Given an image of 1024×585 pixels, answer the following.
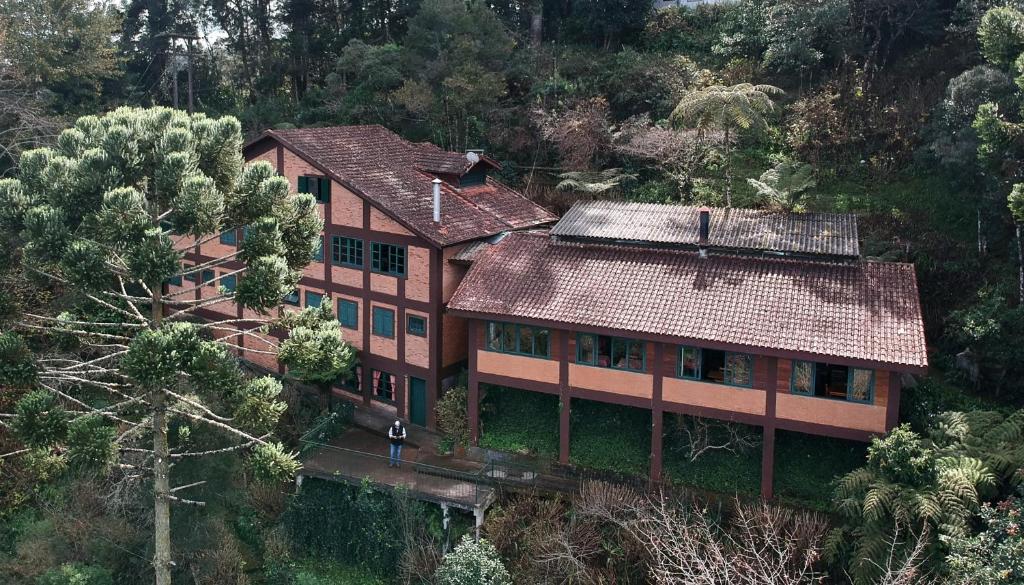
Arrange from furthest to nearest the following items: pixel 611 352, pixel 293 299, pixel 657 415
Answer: pixel 293 299 → pixel 611 352 → pixel 657 415

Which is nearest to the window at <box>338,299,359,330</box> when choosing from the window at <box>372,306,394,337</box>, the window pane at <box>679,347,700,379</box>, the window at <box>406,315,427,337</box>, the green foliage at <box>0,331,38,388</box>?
the window at <box>372,306,394,337</box>

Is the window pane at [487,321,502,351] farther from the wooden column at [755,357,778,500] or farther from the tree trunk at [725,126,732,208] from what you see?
the tree trunk at [725,126,732,208]

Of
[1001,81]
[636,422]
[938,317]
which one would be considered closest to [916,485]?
[636,422]

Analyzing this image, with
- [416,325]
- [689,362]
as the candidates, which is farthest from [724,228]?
[416,325]

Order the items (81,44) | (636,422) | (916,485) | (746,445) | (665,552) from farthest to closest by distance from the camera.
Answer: (81,44) → (636,422) → (746,445) → (665,552) → (916,485)

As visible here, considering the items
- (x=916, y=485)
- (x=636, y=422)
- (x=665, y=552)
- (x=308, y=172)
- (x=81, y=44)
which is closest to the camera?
(x=916, y=485)

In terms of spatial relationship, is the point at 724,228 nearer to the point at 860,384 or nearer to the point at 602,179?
the point at 860,384

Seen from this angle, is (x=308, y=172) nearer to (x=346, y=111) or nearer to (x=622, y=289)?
(x=622, y=289)
